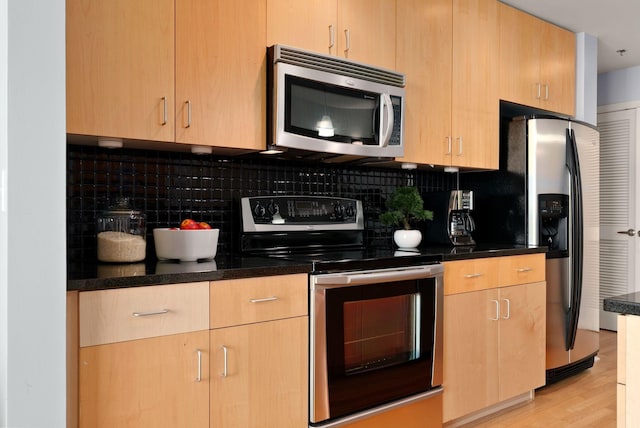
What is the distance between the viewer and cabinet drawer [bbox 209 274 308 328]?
1.82 metres

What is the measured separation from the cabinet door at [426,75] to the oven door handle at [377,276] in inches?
25.6

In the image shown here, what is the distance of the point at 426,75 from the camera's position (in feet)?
9.46

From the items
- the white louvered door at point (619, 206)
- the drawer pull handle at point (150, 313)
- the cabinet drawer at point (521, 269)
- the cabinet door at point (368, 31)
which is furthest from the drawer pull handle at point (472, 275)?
the white louvered door at point (619, 206)

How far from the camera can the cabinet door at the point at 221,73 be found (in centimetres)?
206

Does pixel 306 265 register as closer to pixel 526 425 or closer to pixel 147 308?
pixel 147 308

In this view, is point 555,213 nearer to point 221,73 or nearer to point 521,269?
point 521,269

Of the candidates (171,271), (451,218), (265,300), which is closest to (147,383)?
(171,271)

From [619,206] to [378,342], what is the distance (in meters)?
3.72

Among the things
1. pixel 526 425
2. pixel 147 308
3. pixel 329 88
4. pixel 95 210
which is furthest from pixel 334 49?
pixel 526 425

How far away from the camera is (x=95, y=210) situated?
221 centimetres

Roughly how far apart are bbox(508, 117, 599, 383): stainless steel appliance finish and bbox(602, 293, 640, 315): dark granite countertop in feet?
6.20

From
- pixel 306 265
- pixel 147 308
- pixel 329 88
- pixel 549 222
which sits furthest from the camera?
pixel 549 222

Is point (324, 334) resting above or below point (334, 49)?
below

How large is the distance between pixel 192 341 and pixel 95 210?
82cm
